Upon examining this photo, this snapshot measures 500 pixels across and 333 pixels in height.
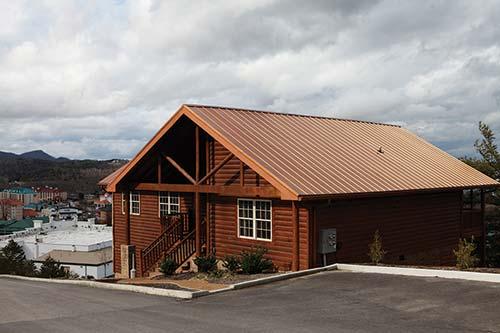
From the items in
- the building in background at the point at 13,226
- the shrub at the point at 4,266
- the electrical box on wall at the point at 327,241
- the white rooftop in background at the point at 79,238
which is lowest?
the building in background at the point at 13,226

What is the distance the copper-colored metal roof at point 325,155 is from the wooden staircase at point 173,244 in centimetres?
316

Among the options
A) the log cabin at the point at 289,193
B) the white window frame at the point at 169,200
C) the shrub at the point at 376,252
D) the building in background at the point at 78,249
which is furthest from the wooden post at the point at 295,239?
the building in background at the point at 78,249

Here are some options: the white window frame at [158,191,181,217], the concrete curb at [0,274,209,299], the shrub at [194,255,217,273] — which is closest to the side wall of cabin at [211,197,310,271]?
the shrub at [194,255,217,273]

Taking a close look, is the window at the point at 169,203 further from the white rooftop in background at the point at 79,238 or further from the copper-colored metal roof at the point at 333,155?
the white rooftop in background at the point at 79,238

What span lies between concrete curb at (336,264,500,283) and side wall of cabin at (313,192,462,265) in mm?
1645

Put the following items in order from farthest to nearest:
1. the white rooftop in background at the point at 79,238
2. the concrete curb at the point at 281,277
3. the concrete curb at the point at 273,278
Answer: the white rooftop in background at the point at 79,238 → the concrete curb at the point at 281,277 → the concrete curb at the point at 273,278

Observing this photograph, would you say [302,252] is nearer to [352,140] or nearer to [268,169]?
[268,169]

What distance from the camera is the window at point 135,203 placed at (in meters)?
26.1

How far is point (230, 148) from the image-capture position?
18.0 m

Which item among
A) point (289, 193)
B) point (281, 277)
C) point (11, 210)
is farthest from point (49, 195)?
point (281, 277)

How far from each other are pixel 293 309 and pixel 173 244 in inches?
465

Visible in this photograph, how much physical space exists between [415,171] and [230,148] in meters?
8.43

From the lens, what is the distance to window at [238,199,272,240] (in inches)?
738

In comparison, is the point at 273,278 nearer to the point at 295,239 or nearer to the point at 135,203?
the point at 295,239
